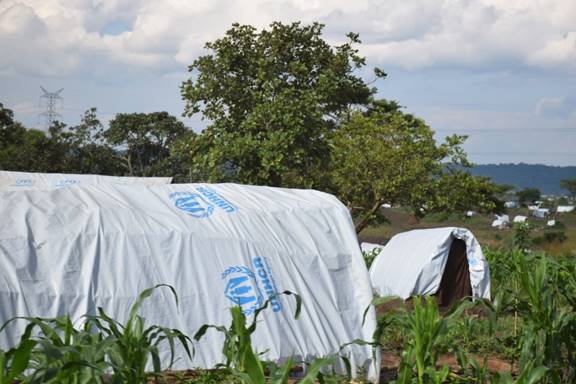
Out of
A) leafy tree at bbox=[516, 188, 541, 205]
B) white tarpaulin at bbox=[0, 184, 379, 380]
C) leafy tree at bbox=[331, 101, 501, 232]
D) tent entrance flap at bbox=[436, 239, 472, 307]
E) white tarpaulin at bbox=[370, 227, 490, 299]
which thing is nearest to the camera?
white tarpaulin at bbox=[0, 184, 379, 380]

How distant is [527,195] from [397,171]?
104 meters

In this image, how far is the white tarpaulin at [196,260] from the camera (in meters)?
7.46

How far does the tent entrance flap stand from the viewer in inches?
739

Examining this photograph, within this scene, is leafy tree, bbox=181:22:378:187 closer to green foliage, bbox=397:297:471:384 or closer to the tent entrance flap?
the tent entrance flap

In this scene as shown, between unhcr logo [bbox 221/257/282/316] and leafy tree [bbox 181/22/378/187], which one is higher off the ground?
leafy tree [bbox 181/22/378/187]

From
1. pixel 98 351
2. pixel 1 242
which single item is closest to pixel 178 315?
pixel 1 242

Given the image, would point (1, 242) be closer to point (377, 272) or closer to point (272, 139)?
point (377, 272)

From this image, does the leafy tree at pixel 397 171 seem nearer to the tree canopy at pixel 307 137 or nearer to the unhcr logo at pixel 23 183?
the tree canopy at pixel 307 137

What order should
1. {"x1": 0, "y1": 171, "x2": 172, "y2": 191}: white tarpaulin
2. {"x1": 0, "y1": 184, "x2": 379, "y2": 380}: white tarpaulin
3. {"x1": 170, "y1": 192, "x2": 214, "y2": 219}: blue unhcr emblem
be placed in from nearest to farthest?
{"x1": 0, "y1": 184, "x2": 379, "y2": 380}: white tarpaulin
{"x1": 170, "y1": 192, "x2": 214, "y2": 219}: blue unhcr emblem
{"x1": 0, "y1": 171, "x2": 172, "y2": 191}: white tarpaulin

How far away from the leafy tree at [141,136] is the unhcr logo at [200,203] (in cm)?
3957

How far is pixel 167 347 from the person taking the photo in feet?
25.2

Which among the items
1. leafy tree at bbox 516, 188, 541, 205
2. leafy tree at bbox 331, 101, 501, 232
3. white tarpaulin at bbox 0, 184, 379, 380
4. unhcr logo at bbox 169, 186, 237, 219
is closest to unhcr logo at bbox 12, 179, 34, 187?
leafy tree at bbox 331, 101, 501, 232

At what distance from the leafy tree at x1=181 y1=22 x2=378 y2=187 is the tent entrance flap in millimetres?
5420

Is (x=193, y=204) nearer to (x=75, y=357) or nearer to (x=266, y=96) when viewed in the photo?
(x=75, y=357)
